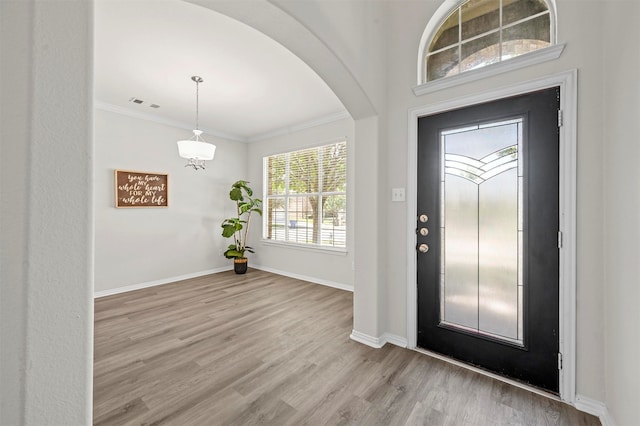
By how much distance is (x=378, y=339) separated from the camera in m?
2.38

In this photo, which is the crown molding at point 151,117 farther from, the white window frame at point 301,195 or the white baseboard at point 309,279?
the white baseboard at point 309,279

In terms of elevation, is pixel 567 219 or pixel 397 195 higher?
pixel 397 195

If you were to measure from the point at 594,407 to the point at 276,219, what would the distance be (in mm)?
4574

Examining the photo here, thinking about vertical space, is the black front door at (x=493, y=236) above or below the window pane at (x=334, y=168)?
below

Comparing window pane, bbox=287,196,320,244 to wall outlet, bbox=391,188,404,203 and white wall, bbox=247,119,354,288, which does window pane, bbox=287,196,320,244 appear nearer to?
white wall, bbox=247,119,354,288

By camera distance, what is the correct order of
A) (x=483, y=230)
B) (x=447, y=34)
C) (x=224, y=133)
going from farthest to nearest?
1. (x=224, y=133)
2. (x=447, y=34)
3. (x=483, y=230)

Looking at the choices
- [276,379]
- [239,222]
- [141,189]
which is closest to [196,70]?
[141,189]

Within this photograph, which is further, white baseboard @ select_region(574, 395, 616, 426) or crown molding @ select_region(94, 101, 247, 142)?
crown molding @ select_region(94, 101, 247, 142)

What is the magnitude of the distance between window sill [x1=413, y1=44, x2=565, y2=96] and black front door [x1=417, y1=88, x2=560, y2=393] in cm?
21

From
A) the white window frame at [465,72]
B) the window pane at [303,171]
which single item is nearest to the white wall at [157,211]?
the window pane at [303,171]

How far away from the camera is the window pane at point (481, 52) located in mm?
2047

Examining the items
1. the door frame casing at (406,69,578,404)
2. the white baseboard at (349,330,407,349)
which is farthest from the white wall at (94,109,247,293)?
the door frame casing at (406,69,578,404)

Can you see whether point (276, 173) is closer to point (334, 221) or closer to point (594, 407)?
point (334, 221)

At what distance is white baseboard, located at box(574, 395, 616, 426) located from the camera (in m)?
1.54
